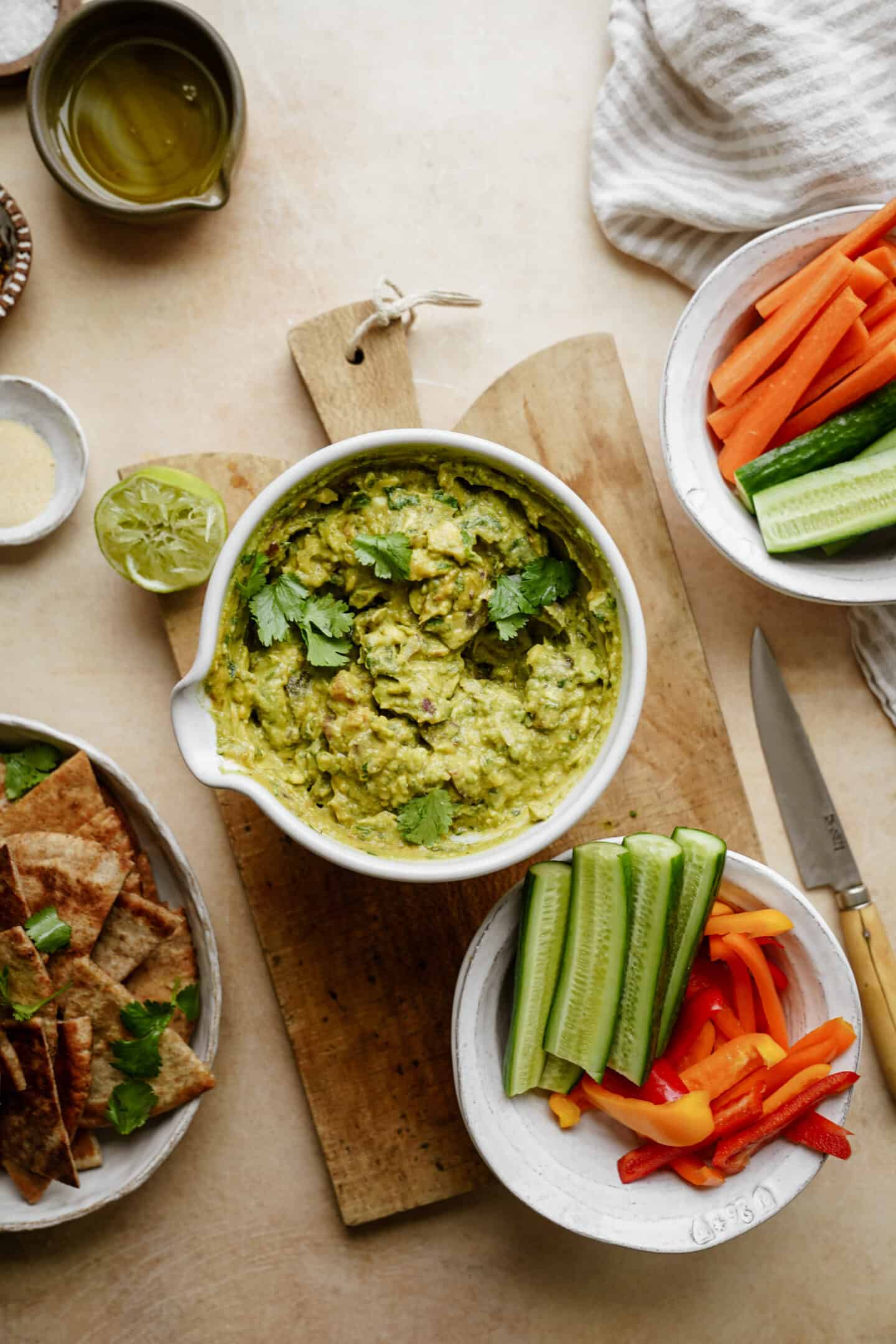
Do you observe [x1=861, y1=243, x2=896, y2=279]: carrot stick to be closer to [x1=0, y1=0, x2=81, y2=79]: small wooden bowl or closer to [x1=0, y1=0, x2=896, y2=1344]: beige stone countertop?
[x1=0, y1=0, x2=896, y2=1344]: beige stone countertop

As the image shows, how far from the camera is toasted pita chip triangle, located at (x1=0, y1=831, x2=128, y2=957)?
2.08 metres

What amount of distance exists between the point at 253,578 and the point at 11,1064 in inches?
42.9

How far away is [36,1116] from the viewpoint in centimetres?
205

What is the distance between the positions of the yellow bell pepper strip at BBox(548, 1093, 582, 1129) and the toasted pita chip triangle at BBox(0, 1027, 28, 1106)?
42.0 inches

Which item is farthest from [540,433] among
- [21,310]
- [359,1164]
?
[359,1164]

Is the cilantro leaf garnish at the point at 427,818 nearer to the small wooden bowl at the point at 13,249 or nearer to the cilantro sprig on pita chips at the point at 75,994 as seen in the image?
the cilantro sprig on pita chips at the point at 75,994

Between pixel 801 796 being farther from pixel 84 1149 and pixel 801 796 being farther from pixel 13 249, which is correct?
pixel 13 249

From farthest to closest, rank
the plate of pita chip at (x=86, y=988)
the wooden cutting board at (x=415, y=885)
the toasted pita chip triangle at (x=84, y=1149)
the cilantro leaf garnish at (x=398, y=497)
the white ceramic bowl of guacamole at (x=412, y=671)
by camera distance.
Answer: the wooden cutting board at (x=415, y=885) → the toasted pita chip triangle at (x=84, y=1149) → the plate of pita chip at (x=86, y=988) → the cilantro leaf garnish at (x=398, y=497) → the white ceramic bowl of guacamole at (x=412, y=671)

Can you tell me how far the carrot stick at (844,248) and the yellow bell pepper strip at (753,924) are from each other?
50.2 inches

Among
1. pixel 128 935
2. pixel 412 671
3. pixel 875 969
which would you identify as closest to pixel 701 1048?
pixel 875 969

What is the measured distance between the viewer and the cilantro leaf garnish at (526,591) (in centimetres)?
193

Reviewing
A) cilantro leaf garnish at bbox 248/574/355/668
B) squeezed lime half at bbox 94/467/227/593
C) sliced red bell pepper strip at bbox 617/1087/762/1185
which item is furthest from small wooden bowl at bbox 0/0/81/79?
sliced red bell pepper strip at bbox 617/1087/762/1185

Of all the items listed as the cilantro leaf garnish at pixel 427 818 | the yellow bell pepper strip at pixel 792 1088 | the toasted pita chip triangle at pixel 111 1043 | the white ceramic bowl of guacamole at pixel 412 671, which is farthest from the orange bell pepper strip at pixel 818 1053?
the toasted pita chip triangle at pixel 111 1043

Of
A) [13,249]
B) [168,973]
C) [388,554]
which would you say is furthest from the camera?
[13,249]
